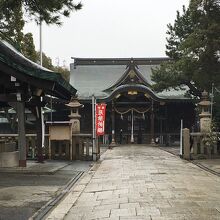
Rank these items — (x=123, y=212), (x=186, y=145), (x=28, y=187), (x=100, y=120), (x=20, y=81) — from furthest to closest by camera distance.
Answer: (x=186, y=145), (x=100, y=120), (x=20, y=81), (x=28, y=187), (x=123, y=212)

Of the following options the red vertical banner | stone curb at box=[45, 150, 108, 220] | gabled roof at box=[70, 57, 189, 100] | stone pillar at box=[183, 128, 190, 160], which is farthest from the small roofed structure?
gabled roof at box=[70, 57, 189, 100]

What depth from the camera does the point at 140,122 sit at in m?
39.5

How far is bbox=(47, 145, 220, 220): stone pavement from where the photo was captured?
7.68 metres

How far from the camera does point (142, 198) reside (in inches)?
359

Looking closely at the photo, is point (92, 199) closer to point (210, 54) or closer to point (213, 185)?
point (213, 185)

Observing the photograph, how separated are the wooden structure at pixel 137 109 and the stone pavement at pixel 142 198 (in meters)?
23.7

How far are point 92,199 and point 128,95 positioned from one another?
29.1 meters

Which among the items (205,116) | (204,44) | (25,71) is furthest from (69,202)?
(205,116)

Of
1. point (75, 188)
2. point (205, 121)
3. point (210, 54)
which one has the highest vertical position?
point (210, 54)

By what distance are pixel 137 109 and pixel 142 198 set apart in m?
29.4

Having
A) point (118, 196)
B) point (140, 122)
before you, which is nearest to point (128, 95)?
point (140, 122)

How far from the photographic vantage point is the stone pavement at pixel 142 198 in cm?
768

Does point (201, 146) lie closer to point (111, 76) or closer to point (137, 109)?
point (137, 109)

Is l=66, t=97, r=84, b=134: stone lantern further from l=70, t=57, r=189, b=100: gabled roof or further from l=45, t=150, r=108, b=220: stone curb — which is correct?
l=70, t=57, r=189, b=100: gabled roof
